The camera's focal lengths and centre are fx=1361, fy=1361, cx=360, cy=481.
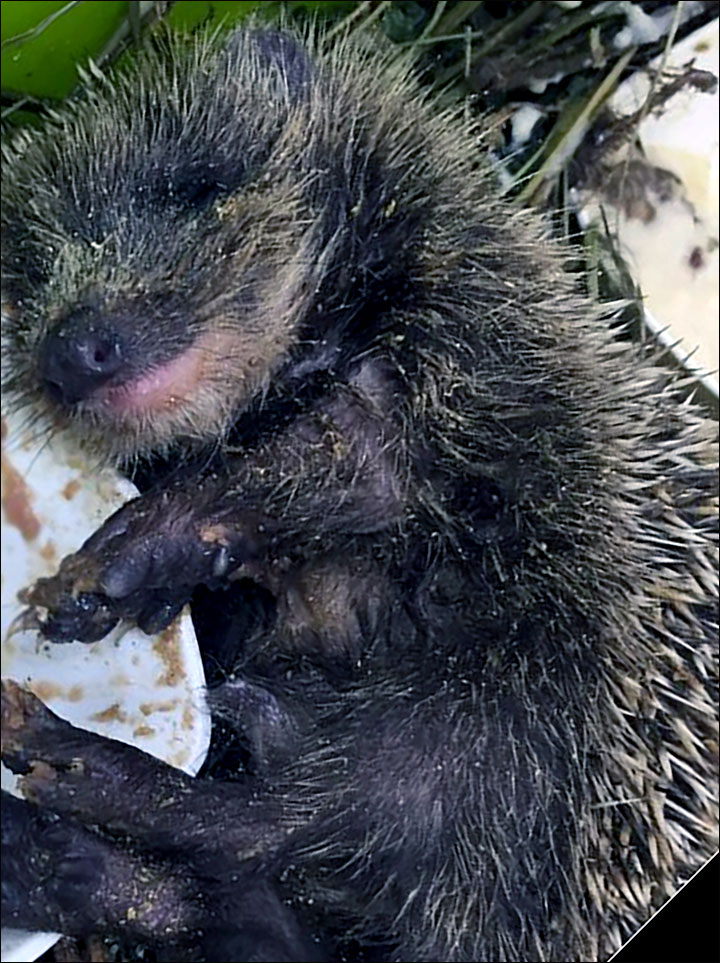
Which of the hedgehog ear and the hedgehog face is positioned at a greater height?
the hedgehog ear

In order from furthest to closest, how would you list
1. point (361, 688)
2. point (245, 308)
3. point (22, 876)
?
1. point (361, 688)
2. point (245, 308)
3. point (22, 876)

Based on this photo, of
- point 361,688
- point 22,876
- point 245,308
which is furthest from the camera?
point 361,688

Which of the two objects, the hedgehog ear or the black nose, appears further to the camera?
the hedgehog ear

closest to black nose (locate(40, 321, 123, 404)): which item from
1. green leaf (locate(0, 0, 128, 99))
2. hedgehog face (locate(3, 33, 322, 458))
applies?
hedgehog face (locate(3, 33, 322, 458))

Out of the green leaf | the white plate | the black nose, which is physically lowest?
the white plate

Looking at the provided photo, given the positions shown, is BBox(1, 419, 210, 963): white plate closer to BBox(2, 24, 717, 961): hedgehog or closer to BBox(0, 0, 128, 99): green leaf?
BBox(2, 24, 717, 961): hedgehog

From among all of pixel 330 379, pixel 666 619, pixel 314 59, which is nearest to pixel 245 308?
pixel 330 379

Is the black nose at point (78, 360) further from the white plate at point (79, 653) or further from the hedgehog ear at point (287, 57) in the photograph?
the hedgehog ear at point (287, 57)

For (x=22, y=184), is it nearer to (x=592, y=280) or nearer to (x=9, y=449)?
(x=9, y=449)
